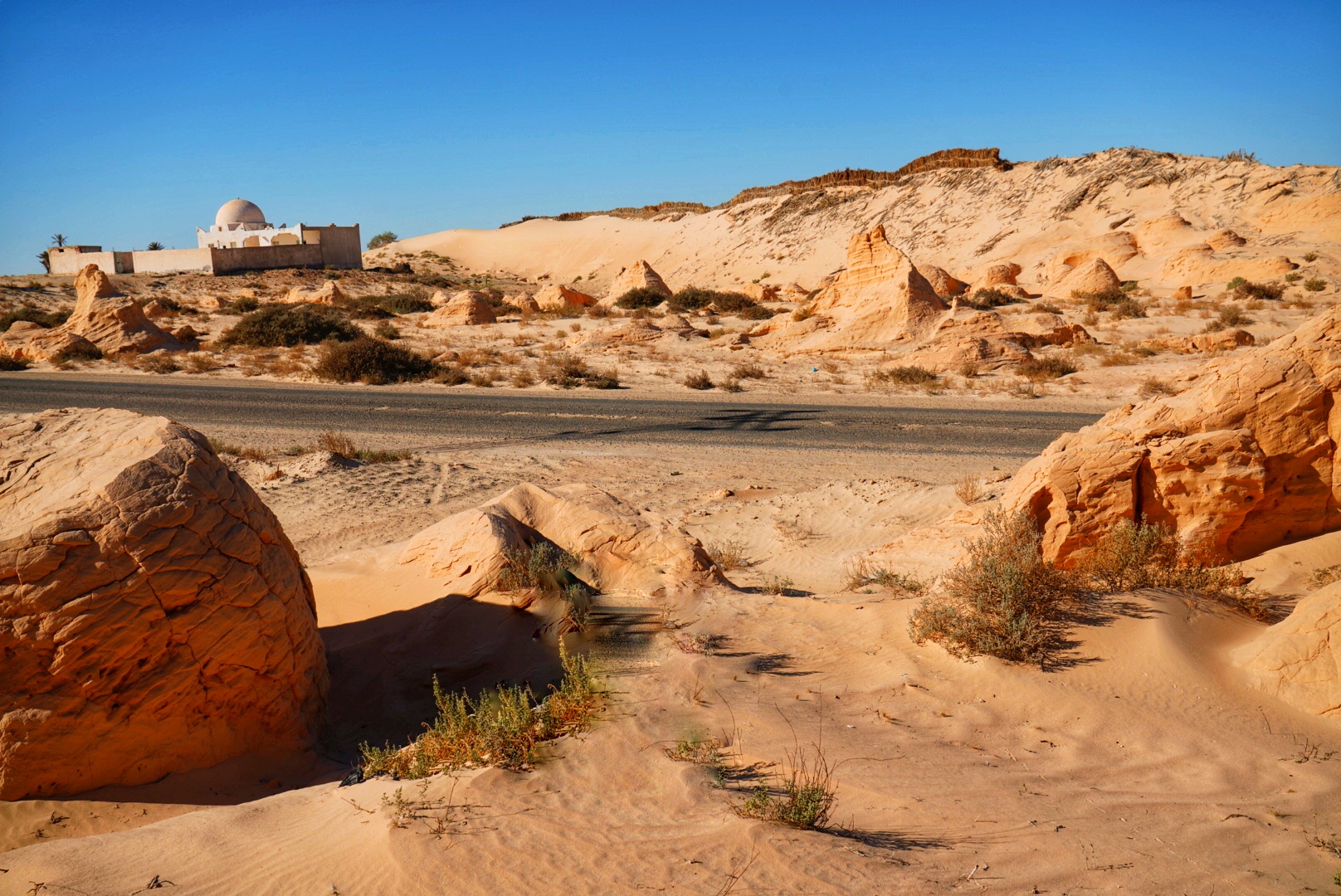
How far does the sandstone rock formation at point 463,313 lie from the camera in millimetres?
29906

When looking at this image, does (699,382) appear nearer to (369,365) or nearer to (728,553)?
(369,365)

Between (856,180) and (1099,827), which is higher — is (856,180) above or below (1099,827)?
above

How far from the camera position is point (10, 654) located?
3744 millimetres

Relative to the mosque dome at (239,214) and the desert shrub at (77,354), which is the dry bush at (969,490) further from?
the mosque dome at (239,214)

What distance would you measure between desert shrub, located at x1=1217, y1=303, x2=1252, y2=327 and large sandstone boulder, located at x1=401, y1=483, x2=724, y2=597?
2111 centimetres

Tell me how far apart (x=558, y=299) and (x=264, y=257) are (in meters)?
28.5

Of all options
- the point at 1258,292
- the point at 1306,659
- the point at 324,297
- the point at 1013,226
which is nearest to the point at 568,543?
the point at 1306,659

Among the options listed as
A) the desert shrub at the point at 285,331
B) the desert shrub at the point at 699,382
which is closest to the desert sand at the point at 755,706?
the desert shrub at the point at 699,382

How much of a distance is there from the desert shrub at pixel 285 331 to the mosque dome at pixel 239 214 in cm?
4069

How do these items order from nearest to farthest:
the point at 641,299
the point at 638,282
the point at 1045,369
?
the point at 1045,369 < the point at 641,299 < the point at 638,282

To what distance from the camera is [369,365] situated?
66.9 ft

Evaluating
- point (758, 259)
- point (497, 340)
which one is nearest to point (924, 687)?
point (497, 340)

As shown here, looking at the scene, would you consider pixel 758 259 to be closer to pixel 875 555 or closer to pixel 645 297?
pixel 645 297

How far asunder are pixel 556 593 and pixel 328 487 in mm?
5133
